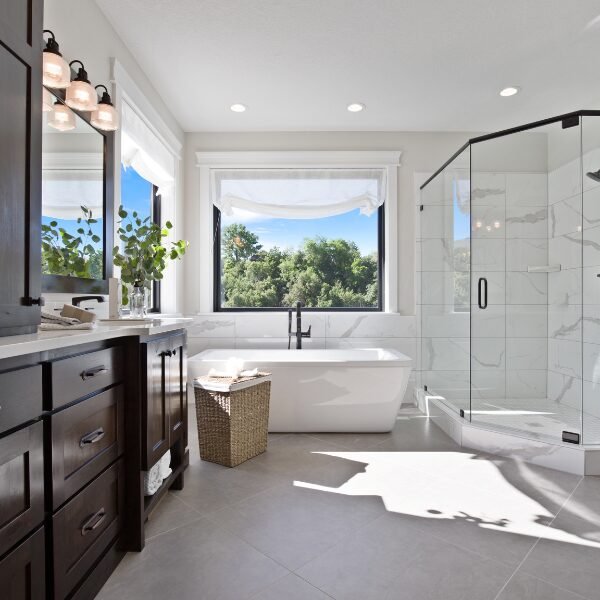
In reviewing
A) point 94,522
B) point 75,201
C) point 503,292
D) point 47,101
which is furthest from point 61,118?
point 503,292

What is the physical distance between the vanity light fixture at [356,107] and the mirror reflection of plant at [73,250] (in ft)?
7.52

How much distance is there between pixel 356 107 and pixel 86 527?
338 cm

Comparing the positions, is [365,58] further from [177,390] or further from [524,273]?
[177,390]

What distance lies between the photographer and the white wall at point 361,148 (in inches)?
157

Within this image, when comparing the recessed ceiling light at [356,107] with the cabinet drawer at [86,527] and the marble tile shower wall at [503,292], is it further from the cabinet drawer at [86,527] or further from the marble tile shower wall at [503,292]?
the cabinet drawer at [86,527]

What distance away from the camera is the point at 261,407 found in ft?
8.71

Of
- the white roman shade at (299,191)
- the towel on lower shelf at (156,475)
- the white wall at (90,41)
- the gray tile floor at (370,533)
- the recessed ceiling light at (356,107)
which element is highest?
the recessed ceiling light at (356,107)

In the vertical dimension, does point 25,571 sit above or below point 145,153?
below

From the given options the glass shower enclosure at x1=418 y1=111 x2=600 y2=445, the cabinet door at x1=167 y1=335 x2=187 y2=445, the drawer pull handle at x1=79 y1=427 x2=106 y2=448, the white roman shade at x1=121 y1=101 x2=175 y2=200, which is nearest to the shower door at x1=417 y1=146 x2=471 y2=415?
the glass shower enclosure at x1=418 y1=111 x2=600 y2=445

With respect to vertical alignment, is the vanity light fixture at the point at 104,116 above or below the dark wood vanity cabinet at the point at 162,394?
above

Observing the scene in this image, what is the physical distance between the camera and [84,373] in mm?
1262

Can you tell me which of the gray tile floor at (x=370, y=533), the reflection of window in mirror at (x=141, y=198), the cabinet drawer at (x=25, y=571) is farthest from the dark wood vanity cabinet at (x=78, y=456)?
the reflection of window in mirror at (x=141, y=198)

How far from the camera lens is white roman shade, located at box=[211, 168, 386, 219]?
4043 millimetres

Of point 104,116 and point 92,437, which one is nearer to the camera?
point 92,437
